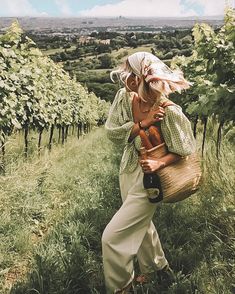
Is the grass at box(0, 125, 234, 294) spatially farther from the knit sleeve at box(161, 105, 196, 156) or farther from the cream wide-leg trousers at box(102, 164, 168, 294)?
the knit sleeve at box(161, 105, 196, 156)

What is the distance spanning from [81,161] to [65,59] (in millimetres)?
85824

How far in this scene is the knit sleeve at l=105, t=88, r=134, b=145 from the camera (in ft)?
11.3

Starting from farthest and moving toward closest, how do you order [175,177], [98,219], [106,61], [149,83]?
[106,61], [98,219], [175,177], [149,83]

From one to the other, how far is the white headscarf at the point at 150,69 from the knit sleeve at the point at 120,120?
34 cm

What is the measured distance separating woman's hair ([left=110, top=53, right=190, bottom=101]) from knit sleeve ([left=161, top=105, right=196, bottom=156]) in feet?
0.48

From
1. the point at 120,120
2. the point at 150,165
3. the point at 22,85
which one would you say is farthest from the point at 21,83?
the point at 150,165

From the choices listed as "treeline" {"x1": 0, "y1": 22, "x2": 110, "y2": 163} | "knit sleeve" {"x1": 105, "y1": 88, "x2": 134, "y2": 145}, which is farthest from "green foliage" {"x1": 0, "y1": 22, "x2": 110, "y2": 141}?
"knit sleeve" {"x1": 105, "y1": 88, "x2": 134, "y2": 145}

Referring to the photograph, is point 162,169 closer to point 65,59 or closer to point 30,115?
point 30,115

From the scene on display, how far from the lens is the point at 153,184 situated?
3281 millimetres

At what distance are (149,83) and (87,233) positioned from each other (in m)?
2.14

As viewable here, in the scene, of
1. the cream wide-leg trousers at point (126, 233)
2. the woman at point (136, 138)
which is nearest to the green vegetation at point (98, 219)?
the cream wide-leg trousers at point (126, 233)

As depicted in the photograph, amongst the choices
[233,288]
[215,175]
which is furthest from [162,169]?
[215,175]

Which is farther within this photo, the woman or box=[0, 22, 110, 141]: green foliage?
box=[0, 22, 110, 141]: green foliage

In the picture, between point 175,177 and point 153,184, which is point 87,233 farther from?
point 175,177
